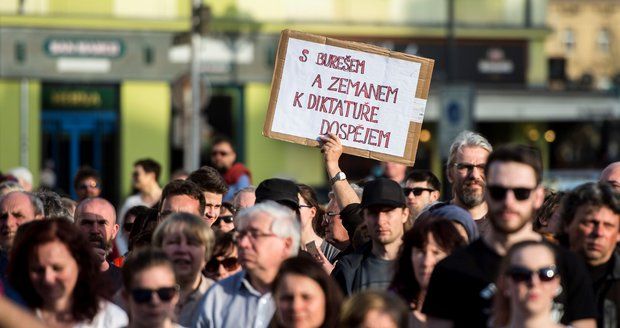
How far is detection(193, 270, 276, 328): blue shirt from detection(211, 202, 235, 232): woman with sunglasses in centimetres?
300

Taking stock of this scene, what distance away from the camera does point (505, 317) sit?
654cm

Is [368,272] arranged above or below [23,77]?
above

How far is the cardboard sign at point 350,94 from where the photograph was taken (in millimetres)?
10586

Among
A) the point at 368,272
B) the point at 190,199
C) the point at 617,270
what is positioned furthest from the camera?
the point at 190,199

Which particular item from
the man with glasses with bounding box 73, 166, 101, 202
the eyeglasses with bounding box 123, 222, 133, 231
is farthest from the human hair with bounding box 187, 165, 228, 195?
the man with glasses with bounding box 73, 166, 101, 202

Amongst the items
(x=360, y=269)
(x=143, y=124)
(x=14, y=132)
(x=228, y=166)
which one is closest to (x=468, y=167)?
(x=360, y=269)

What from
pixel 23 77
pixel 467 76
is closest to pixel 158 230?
pixel 23 77

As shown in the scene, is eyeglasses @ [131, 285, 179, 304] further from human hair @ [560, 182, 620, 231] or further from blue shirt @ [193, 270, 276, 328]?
human hair @ [560, 182, 620, 231]

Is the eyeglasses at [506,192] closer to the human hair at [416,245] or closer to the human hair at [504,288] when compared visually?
the human hair at [504,288]

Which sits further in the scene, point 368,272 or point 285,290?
point 368,272

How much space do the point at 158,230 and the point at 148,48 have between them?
2804 centimetres

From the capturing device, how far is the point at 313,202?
11.0 meters

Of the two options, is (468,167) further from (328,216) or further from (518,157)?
(518,157)

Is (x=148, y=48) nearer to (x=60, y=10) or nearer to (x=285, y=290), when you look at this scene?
(x=60, y=10)
